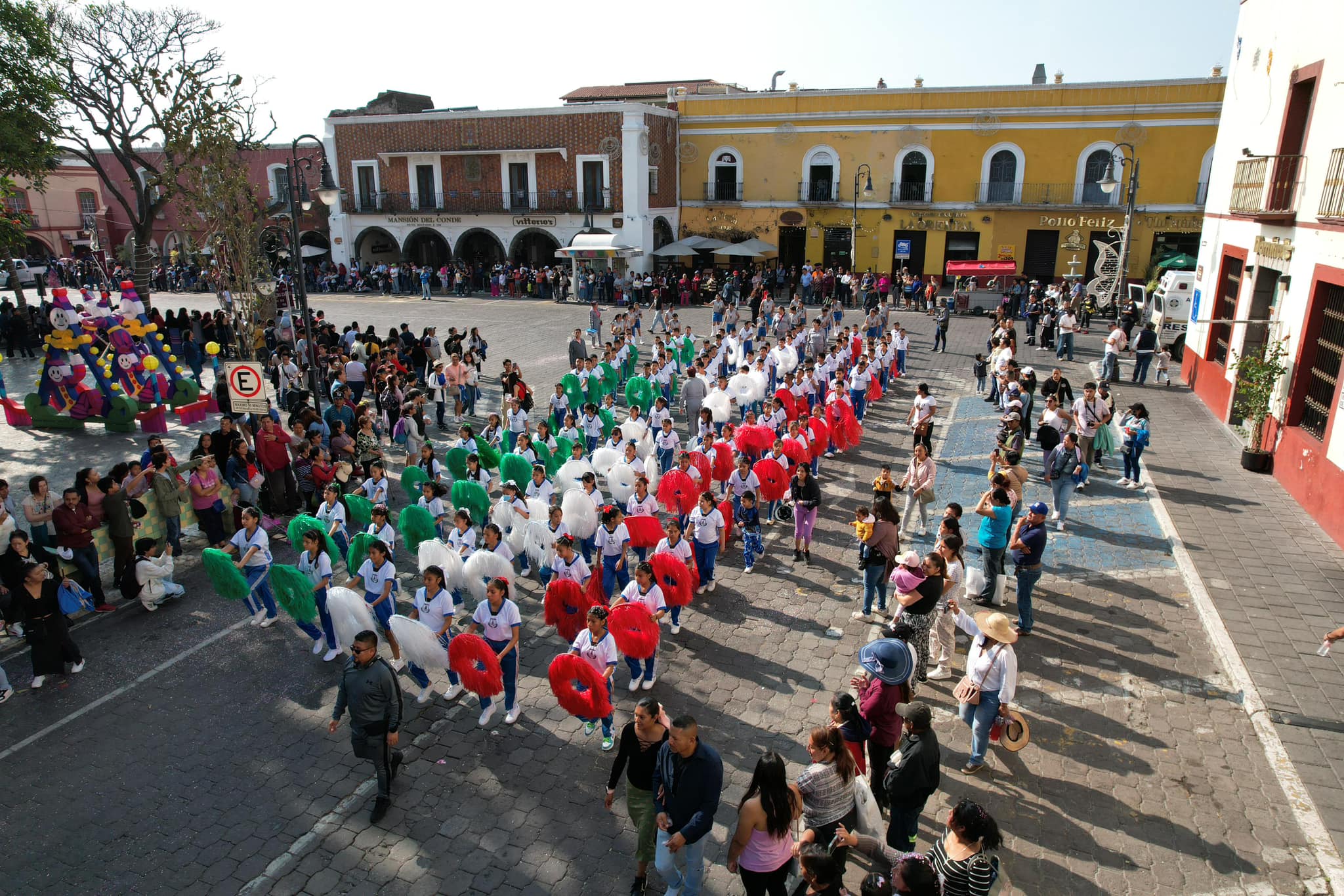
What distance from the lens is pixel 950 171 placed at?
118 ft

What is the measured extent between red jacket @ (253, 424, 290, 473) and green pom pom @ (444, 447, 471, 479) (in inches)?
91.0

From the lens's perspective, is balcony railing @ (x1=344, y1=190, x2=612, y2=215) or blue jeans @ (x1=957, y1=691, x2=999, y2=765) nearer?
blue jeans @ (x1=957, y1=691, x2=999, y2=765)

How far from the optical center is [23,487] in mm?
13531

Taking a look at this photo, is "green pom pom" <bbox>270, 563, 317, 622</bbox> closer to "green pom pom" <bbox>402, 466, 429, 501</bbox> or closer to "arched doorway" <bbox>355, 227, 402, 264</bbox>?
"green pom pom" <bbox>402, 466, 429, 501</bbox>

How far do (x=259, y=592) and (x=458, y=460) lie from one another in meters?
3.38

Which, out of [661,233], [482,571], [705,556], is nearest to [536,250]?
[661,233]

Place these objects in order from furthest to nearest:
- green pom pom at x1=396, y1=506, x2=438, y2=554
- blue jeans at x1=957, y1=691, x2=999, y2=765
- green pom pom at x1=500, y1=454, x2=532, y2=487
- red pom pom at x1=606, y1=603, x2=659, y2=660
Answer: green pom pom at x1=500, y1=454, x2=532, y2=487 < green pom pom at x1=396, y1=506, x2=438, y2=554 < red pom pom at x1=606, y1=603, x2=659, y2=660 < blue jeans at x1=957, y1=691, x2=999, y2=765

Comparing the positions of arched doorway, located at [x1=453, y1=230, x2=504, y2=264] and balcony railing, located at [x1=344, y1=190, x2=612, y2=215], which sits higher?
balcony railing, located at [x1=344, y1=190, x2=612, y2=215]

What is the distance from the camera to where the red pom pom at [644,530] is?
9406mm

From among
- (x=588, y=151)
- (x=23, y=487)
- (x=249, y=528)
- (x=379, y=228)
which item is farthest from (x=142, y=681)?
(x=379, y=228)

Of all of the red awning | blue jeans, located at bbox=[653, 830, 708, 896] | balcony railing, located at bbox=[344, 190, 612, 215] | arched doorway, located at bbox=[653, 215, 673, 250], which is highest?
balcony railing, located at bbox=[344, 190, 612, 215]

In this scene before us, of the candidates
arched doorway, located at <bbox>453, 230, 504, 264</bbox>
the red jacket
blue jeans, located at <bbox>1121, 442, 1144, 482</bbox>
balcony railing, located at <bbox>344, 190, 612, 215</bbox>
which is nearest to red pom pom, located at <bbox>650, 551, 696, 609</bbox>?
the red jacket

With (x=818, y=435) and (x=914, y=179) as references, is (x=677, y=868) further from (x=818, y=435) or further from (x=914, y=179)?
(x=914, y=179)

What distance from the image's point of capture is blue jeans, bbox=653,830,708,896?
16.9 ft
